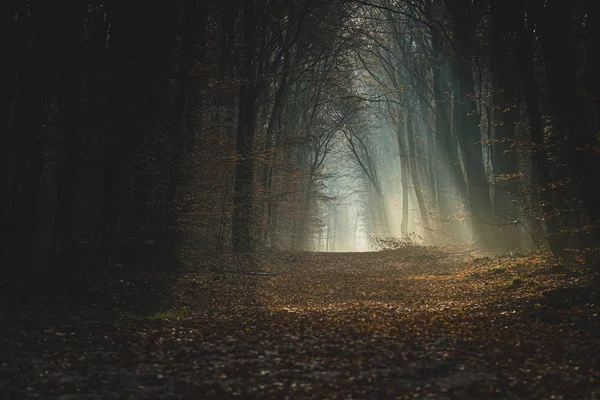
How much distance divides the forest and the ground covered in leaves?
0.04m

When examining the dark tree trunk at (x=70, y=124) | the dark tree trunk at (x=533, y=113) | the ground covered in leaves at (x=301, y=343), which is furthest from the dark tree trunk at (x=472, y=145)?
the dark tree trunk at (x=70, y=124)

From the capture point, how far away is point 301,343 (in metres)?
6.75

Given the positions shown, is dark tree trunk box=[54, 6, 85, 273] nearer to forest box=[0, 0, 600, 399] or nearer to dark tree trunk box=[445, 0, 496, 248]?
forest box=[0, 0, 600, 399]

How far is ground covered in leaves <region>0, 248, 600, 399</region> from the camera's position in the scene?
4.89 meters

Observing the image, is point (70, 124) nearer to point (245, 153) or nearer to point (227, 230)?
point (245, 153)

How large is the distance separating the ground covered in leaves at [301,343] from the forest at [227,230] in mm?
43

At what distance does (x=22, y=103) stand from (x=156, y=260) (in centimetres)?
535

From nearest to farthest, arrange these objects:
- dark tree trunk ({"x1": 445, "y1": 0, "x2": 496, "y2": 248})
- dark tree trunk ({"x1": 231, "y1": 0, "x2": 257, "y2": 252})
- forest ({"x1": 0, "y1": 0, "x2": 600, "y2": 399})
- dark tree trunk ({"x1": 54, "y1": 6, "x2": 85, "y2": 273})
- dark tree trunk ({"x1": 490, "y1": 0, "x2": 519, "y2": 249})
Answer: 1. forest ({"x1": 0, "y1": 0, "x2": 600, "y2": 399})
2. dark tree trunk ({"x1": 54, "y1": 6, "x2": 85, "y2": 273})
3. dark tree trunk ({"x1": 490, "y1": 0, "x2": 519, "y2": 249})
4. dark tree trunk ({"x1": 231, "y1": 0, "x2": 257, "y2": 252})
5. dark tree trunk ({"x1": 445, "y1": 0, "x2": 496, "y2": 248})

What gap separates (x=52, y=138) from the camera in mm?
11898

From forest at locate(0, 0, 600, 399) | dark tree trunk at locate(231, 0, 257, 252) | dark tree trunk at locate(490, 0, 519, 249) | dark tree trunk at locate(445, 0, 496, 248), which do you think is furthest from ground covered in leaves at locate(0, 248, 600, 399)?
dark tree trunk at locate(445, 0, 496, 248)

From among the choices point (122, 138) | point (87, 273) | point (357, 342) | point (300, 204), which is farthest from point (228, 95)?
point (357, 342)

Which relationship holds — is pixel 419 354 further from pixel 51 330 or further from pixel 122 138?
pixel 122 138

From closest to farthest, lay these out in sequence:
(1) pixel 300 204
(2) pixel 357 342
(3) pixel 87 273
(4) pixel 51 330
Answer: (2) pixel 357 342 → (4) pixel 51 330 → (3) pixel 87 273 → (1) pixel 300 204

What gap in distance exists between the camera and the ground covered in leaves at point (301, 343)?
16.1ft
